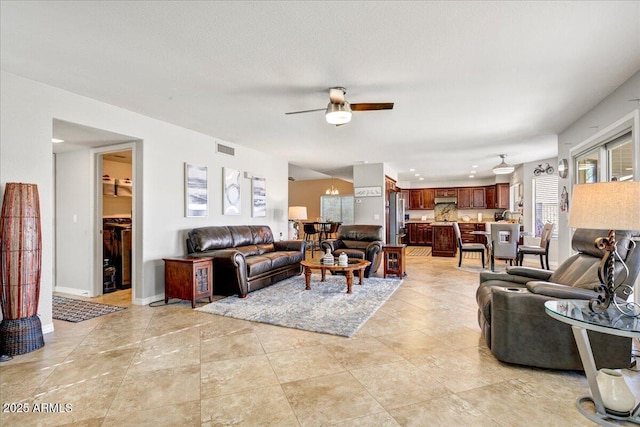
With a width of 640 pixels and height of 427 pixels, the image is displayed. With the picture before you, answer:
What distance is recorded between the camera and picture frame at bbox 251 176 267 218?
6.47m

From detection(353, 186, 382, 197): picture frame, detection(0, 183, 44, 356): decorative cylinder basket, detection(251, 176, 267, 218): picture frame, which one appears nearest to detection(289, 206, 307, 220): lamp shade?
detection(251, 176, 267, 218): picture frame

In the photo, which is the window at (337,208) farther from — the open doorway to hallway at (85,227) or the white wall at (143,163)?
the open doorway to hallway at (85,227)

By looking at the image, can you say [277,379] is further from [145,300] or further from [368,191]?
[368,191]

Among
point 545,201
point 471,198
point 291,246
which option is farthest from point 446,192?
point 291,246

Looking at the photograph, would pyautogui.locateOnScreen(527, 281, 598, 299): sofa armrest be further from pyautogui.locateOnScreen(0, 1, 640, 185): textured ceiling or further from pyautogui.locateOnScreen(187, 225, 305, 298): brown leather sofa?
pyautogui.locateOnScreen(187, 225, 305, 298): brown leather sofa

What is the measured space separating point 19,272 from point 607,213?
4.39m

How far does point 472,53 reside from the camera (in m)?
2.66

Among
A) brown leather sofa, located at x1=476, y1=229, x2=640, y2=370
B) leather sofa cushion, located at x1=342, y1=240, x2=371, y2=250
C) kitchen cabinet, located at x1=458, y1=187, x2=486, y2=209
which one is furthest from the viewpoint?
kitchen cabinet, located at x1=458, y1=187, x2=486, y2=209

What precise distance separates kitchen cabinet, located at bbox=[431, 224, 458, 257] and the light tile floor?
233 inches

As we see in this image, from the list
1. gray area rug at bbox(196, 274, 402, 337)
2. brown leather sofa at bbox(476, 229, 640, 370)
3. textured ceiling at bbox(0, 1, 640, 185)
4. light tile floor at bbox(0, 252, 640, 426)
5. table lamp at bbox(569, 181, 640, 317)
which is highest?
textured ceiling at bbox(0, 1, 640, 185)

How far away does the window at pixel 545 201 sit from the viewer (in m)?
7.58

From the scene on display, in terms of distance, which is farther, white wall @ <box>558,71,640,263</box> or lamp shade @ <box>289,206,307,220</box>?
lamp shade @ <box>289,206,307,220</box>

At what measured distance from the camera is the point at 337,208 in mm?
13516

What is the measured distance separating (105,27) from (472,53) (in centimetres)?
281
